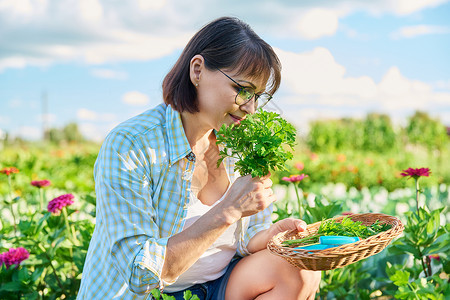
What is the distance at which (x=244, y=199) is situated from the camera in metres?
1.56

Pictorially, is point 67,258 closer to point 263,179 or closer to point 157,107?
point 157,107

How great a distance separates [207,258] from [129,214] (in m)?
0.46

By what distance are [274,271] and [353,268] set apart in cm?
80

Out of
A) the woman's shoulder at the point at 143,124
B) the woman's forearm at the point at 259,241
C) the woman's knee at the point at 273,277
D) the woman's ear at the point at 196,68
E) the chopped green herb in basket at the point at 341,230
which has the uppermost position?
the woman's ear at the point at 196,68

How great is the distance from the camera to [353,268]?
96.5 inches

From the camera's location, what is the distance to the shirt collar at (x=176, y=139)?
5.85 feet

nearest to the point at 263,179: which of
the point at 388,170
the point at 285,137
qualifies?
the point at 285,137

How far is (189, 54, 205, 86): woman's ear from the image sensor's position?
1748 millimetres

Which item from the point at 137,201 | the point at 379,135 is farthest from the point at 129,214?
the point at 379,135

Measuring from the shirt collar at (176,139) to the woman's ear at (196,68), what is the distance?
0.16m

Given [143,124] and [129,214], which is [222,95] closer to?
[143,124]

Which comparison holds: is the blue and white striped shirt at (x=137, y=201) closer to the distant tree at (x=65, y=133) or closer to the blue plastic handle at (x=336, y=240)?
the blue plastic handle at (x=336, y=240)

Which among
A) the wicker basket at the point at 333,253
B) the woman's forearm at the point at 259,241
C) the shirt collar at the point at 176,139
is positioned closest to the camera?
the wicker basket at the point at 333,253

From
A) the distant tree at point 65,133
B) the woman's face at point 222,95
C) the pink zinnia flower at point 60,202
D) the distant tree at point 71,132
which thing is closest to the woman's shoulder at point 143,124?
the woman's face at point 222,95
